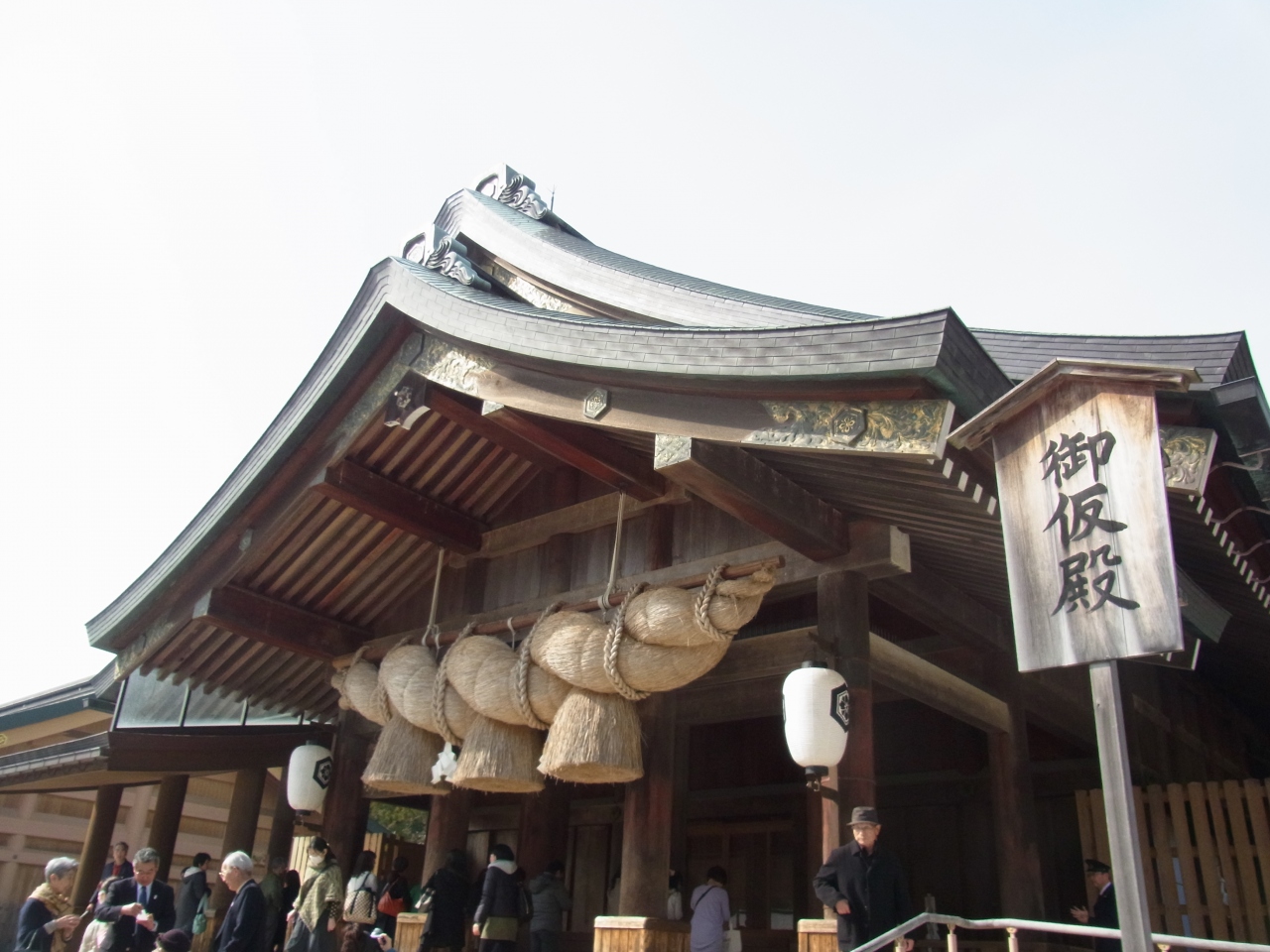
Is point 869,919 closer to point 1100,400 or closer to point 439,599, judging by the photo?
point 1100,400

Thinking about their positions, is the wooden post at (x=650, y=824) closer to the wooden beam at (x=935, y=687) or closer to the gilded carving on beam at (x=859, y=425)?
the wooden beam at (x=935, y=687)

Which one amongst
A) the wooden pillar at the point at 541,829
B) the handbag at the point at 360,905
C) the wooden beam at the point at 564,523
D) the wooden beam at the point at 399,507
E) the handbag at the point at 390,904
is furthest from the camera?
the handbag at the point at 390,904

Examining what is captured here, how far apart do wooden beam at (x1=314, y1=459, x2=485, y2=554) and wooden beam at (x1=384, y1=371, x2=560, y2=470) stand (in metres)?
0.73

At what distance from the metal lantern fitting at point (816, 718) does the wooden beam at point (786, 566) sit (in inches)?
29.8

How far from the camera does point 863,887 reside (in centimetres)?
507

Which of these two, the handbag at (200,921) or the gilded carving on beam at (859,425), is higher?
the gilded carving on beam at (859,425)

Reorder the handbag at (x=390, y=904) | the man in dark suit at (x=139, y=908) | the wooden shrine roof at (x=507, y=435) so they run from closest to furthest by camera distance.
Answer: the wooden shrine roof at (x=507, y=435) < the man in dark suit at (x=139, y=908) < the handbag at (x=390, y=904)

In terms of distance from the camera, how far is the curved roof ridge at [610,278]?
5.88 meters

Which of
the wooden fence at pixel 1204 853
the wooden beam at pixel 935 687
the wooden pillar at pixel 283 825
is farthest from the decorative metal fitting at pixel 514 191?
the wooden fence at pixel 1204 853

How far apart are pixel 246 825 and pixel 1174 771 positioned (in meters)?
9.13

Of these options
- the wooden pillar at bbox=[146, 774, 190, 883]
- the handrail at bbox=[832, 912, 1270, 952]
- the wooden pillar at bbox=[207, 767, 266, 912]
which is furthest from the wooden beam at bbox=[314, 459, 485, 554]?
the wooden pillar at bbox=[146, 774, 190, 883]

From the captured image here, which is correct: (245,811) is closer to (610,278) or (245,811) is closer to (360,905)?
(360,905)

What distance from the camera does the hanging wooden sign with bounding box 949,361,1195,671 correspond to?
319cm

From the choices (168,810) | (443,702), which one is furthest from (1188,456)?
(168,810)
